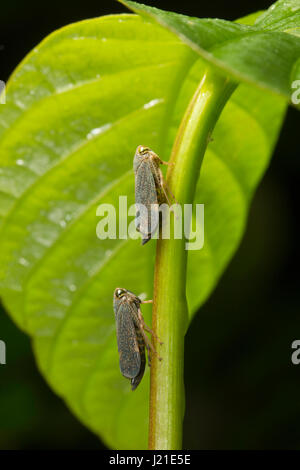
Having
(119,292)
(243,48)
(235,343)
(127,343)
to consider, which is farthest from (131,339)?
(235,343)

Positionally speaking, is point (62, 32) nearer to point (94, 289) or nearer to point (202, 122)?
point (202, 122)

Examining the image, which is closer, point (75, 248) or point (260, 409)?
point (75, 248)

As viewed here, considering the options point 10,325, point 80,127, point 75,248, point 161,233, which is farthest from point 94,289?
point 10,325

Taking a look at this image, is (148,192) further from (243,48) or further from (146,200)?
(243,48)

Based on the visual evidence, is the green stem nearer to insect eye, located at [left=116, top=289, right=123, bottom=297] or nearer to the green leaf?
the green leaf

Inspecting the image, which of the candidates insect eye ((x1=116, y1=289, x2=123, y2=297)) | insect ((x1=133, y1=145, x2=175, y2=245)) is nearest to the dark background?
insect eye ((x1=116, y1=289, x2=123, y2=297))

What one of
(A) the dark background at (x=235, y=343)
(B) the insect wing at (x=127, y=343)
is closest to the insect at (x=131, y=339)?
(B) the insect wing at (x=127, y=343)

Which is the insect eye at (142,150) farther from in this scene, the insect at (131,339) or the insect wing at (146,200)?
the insect at (131,339)
